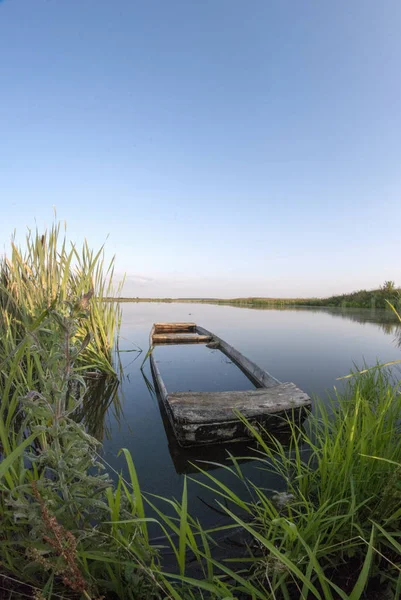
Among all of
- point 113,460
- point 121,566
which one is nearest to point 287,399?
point 113,460

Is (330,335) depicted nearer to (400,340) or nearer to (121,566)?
(400,340)

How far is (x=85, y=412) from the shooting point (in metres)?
4.18

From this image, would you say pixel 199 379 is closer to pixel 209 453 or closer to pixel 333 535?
pixel 209 453

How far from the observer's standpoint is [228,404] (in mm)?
3023

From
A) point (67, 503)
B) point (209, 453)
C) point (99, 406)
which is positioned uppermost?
point (67, 503)

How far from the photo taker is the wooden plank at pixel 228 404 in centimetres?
286

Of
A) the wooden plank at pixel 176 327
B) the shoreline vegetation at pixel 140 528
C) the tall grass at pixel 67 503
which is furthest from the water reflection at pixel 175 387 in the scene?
the wooden plank at pixel 176 327

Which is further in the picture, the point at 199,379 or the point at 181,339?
the point at 181,339

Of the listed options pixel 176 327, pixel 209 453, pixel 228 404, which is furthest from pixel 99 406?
pixel 176 327

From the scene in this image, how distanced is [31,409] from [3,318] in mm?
3285

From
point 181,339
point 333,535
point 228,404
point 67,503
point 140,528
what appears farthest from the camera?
point 181,339

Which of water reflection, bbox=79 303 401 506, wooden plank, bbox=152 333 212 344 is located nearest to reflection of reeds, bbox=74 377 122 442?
water reflection, bbox=79 303 401 506

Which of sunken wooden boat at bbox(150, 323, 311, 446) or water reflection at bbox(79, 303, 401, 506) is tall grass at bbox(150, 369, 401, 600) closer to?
water reflection at bbox(79, 303, 401, 506)

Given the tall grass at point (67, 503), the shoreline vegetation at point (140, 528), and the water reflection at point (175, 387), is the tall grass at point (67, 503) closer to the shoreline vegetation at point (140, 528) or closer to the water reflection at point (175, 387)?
the shoreline vegetation at point (140, 528)
